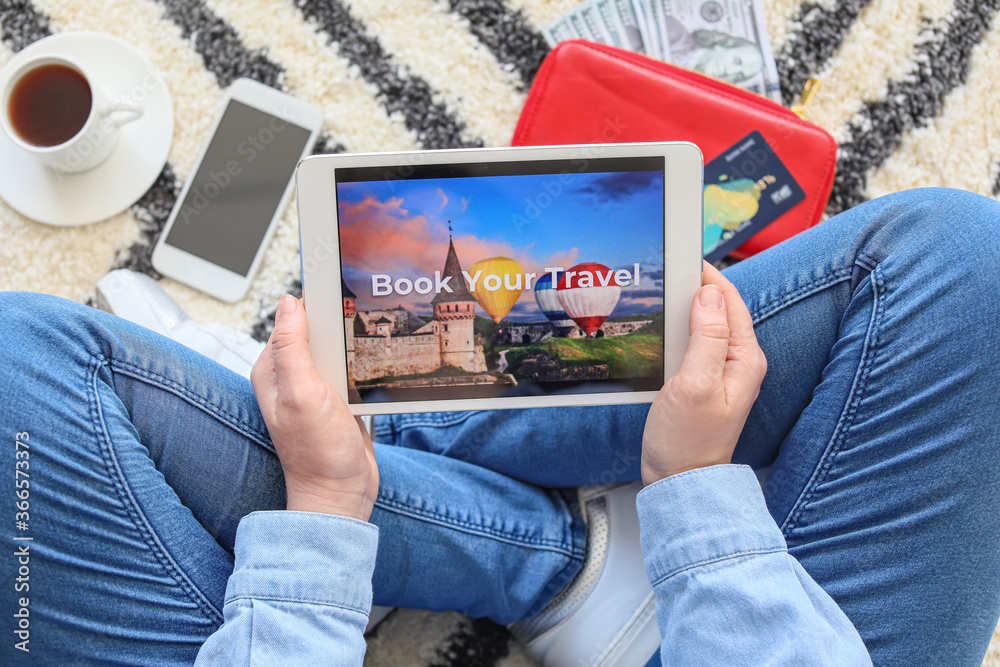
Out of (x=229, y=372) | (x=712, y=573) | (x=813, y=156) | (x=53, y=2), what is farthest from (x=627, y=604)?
(x=53, y=2)

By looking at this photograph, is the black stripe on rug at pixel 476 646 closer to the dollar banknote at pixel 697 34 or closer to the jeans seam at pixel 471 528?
the jeans seam at pixel 471 528

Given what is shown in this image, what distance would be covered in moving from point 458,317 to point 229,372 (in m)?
0.22

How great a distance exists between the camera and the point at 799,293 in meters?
0.56

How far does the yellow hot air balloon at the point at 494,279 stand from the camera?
513mm

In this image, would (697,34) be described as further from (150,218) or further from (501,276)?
(150,218)

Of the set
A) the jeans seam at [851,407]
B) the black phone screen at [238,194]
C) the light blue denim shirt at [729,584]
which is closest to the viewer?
the light blue denim shirt at [729,584]

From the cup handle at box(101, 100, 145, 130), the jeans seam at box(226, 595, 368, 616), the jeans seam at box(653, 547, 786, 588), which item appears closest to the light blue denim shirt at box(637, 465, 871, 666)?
the jeans seam at box(653, 547, 786, 588)

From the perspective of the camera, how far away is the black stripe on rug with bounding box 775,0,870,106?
2.75 feet

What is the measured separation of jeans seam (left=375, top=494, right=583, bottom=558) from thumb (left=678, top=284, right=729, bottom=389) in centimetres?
→ 24

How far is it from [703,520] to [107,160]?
0.79 m

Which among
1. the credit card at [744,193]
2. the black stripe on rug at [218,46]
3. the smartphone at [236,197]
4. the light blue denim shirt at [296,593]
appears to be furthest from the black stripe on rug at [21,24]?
the credit card at [744,193]

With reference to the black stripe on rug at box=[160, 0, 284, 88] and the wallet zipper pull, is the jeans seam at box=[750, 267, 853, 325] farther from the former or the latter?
the black stripe on rug at box=[160, 0, 284, 88]

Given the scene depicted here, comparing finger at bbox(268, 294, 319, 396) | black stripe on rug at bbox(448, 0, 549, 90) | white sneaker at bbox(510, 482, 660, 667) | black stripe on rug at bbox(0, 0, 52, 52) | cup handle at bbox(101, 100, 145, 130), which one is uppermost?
black stripe on rug at bbox(0, 0, 52, 52)

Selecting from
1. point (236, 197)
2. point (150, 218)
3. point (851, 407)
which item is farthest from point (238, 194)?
point (851, 407)
